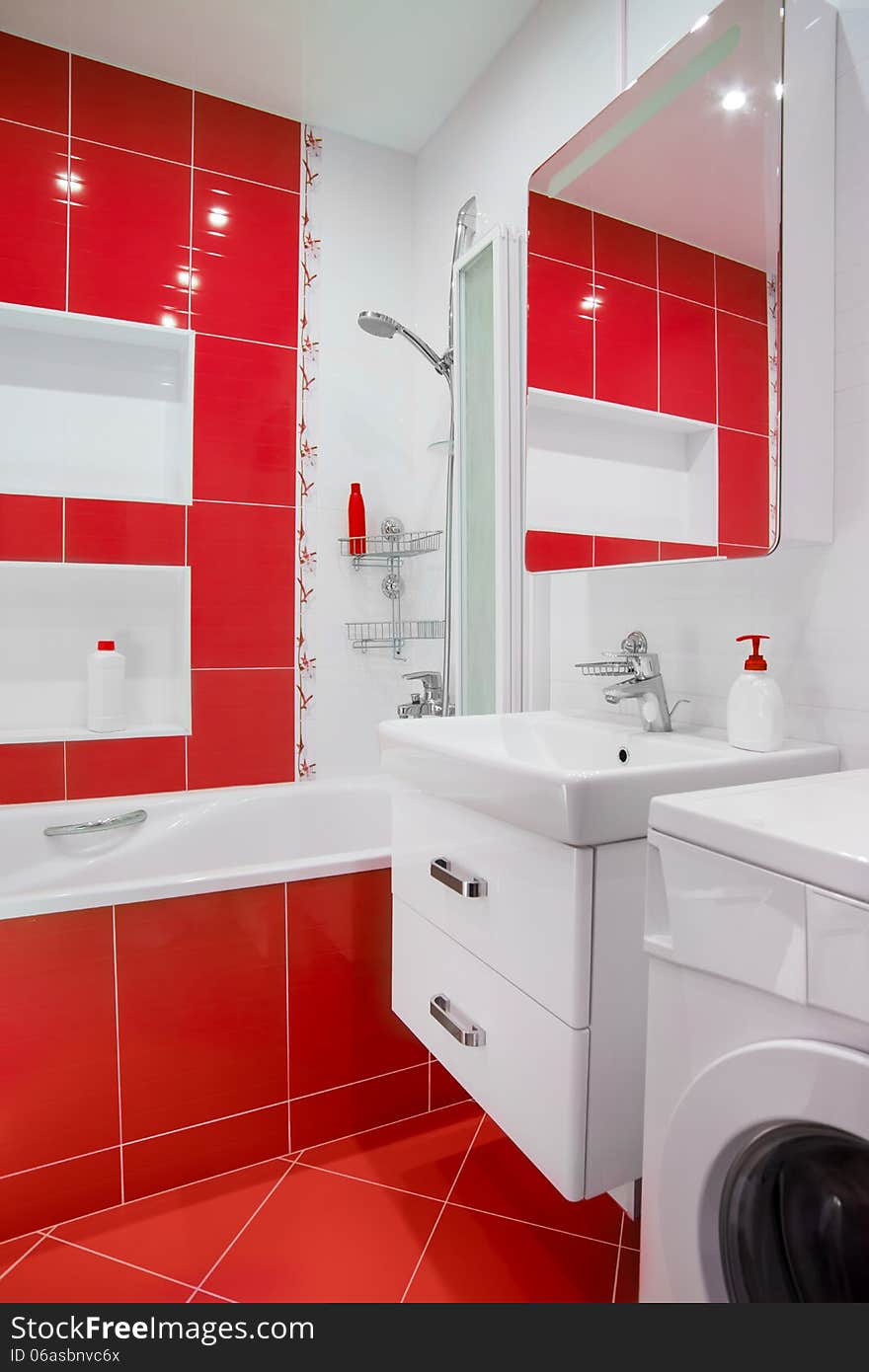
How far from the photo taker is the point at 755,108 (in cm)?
122

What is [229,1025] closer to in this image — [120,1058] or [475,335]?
[120,1058]

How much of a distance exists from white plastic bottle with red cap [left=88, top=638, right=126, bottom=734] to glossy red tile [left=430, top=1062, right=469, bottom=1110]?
129cm

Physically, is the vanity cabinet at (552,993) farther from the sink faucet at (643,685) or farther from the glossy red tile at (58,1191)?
the glossy red tile at (58,1191)

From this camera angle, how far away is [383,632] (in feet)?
8.79

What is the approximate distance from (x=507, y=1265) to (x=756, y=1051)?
974 millimetres

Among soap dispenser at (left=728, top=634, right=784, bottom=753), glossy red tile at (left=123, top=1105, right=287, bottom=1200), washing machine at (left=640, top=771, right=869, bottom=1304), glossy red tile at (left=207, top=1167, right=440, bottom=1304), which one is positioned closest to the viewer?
washing machine at (left=640, top=771, right=869, bottom=1304)

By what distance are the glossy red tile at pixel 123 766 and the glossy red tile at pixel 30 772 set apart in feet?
0.10

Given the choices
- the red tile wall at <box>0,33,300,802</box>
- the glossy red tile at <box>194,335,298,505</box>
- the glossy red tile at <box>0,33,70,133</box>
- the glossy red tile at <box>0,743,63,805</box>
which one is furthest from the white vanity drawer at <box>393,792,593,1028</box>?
the glossy red tile at <box>0,33,70,133</box>

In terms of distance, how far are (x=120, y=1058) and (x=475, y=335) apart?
183 centimetres

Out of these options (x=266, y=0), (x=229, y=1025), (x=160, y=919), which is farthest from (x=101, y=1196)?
(x=266, y=0)

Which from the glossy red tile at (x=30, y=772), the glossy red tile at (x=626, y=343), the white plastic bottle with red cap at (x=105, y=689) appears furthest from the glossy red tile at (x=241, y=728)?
the glossy red tile at (x=626, y=343)

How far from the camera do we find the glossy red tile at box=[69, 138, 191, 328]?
2213 mm

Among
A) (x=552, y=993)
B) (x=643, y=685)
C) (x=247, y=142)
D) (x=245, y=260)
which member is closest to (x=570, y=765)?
(x=643, y=685)

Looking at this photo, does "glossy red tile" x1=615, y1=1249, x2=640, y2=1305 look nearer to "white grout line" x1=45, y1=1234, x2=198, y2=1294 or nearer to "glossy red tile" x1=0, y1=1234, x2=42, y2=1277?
"white grout line" x1=45, y1=1234, x2=198, y2=1294
